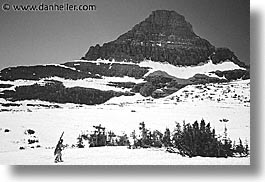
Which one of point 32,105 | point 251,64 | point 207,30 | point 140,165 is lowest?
point 140,165

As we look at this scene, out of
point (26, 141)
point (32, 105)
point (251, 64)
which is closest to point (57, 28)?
point (32, 105)

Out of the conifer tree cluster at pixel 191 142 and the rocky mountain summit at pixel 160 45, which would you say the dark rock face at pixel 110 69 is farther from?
the conifer tree cluster at pixel 191 142

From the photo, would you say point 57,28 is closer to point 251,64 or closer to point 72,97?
point 72,97

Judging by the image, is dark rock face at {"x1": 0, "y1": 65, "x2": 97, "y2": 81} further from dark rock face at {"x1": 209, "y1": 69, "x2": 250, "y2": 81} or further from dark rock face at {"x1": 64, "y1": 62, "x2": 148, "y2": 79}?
dark rock face at {"x1": 209, "y1": 69, "x2": 250, "y2": 81}

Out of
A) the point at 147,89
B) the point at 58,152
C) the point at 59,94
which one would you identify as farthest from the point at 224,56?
the point at 58,152

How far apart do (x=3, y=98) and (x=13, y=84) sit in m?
0.09

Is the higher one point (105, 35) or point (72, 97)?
point (105, 35)

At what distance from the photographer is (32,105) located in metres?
2.70

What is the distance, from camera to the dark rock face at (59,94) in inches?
106

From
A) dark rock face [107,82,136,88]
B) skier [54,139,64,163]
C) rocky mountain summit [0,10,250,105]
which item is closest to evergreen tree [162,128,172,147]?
rocky mountain summit [0,10,250,105]

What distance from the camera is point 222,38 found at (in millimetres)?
2727

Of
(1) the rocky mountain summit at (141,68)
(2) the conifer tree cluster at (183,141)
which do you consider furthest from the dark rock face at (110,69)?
(2) the conifer tree cluster at (183,141)

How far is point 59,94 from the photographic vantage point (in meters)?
2.72

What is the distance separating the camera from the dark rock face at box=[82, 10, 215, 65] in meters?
2.72
